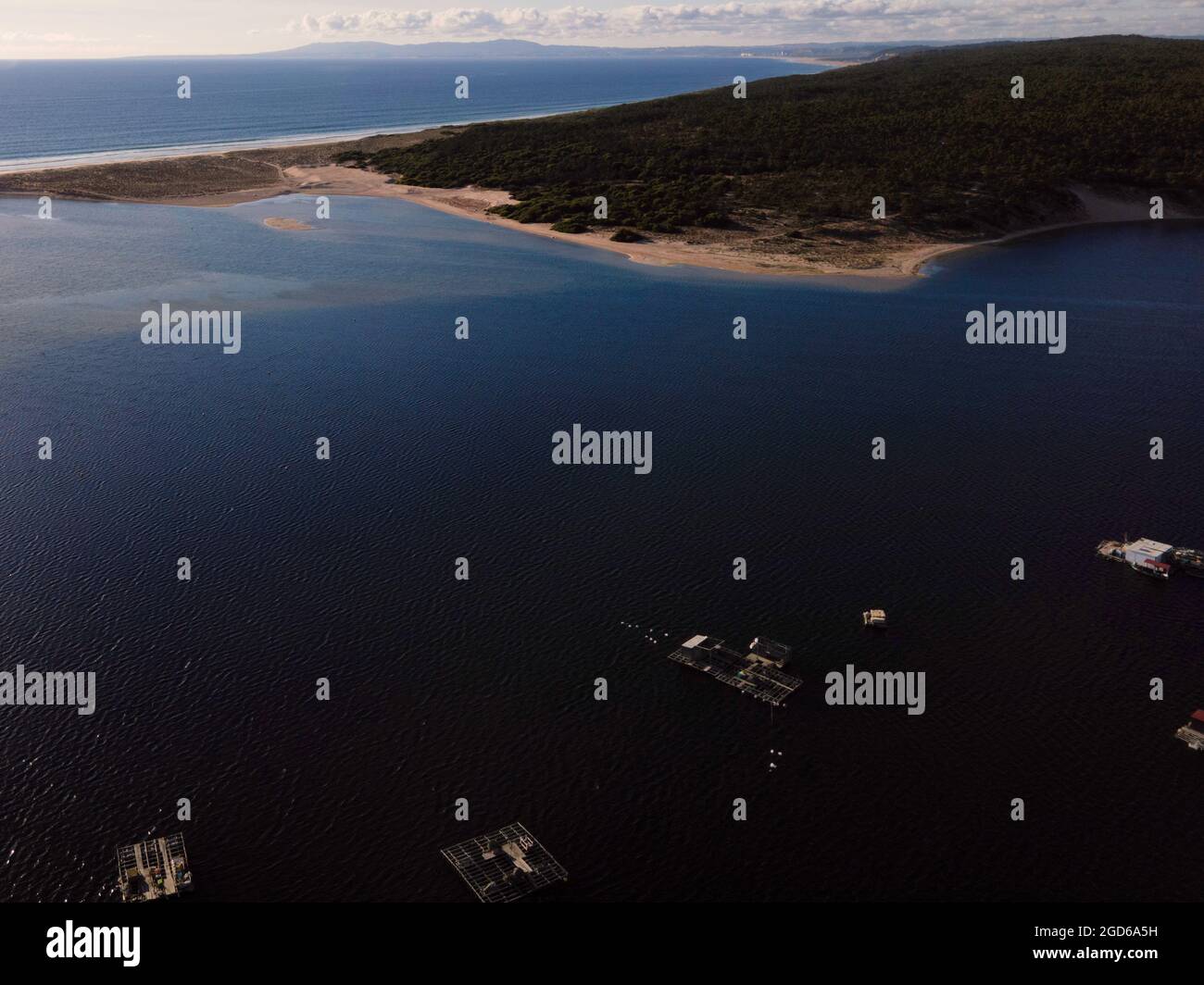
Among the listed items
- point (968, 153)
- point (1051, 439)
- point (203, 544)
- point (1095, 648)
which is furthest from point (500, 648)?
point (968, 153)
